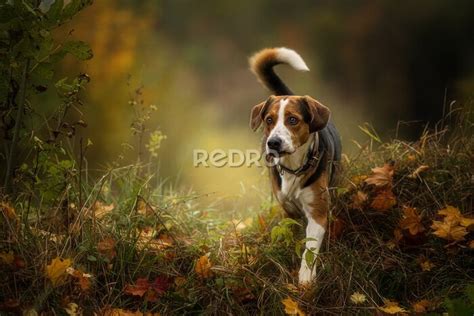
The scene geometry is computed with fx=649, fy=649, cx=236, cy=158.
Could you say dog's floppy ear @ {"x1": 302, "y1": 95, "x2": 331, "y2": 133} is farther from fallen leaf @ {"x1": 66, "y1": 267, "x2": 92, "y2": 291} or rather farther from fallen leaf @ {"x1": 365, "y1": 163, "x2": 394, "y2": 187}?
fallen leaf @ {"x1": 66, "y1": 267, "x2": 92, "y2": 291}

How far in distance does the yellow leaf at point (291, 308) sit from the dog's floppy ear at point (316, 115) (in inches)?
41.6

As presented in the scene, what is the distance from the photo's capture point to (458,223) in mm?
3713

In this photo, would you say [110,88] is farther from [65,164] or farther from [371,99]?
[65,164]

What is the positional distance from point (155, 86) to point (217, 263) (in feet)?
18.4

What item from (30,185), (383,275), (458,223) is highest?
(30,185)

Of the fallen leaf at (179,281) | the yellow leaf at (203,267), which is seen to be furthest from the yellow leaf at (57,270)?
the yellow leaf at (203,267)

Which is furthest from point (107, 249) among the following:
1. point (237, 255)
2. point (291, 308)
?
point (291, 308)

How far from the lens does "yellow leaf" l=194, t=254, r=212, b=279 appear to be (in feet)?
11.9

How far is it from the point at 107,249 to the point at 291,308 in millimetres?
1096

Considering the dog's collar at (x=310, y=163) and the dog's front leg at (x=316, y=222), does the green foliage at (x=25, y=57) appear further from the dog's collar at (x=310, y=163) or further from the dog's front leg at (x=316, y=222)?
the dog's front leg at (x=316, y=222)

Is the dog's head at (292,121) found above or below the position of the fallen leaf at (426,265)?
above

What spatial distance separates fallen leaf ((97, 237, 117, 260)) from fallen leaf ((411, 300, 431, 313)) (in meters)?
1.65

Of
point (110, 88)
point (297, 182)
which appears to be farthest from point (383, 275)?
point (110, 88)

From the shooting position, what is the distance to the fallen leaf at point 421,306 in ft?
Result: 10.9
